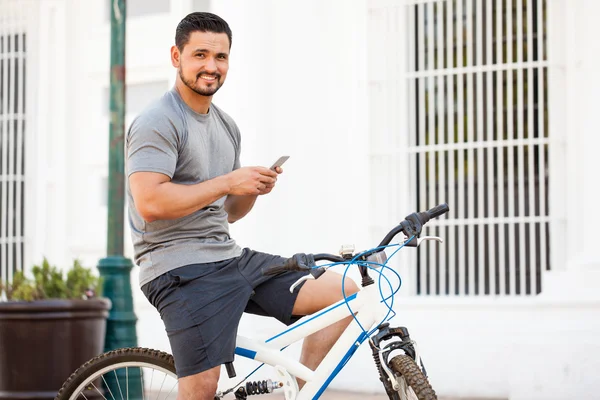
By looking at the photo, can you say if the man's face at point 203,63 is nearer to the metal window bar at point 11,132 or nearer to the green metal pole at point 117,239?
the green metal pole at point 117,239

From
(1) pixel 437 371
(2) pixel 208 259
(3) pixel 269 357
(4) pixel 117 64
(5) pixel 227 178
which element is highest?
(4) pixel 117 64

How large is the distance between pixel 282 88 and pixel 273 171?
4.43 meters

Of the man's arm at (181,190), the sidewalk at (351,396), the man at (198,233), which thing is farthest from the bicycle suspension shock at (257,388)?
the sidewalk at (351,396)

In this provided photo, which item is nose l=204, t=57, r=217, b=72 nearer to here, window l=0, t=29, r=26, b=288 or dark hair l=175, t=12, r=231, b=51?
dark hair l=175, t=12, r=231, b=51

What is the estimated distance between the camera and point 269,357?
356cm

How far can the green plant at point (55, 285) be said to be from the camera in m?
5.98

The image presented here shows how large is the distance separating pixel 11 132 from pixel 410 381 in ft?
22.2

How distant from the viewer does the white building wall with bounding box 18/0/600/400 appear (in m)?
6.59

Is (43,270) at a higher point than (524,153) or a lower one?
lower

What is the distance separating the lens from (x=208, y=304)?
3.49m

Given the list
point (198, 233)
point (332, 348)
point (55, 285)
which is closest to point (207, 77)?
point (198, 233)

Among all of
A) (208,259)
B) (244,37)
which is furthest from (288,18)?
(208,259)

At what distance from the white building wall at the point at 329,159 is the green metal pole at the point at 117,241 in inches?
68.3

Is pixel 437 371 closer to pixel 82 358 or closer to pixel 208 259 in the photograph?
pixel 82 358
